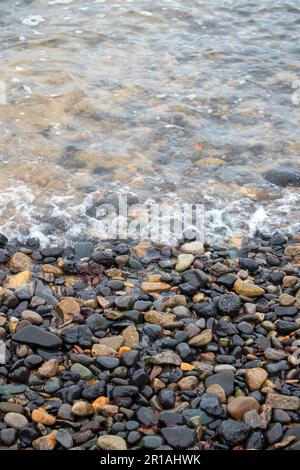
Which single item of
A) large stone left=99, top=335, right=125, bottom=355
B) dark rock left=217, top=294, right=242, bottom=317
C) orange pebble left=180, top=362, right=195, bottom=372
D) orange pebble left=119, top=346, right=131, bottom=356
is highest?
dark rock left=217, top=294, right=242, bottom=317

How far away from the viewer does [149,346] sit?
5398mm

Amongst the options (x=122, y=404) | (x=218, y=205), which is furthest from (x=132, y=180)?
(x=122, y=404)

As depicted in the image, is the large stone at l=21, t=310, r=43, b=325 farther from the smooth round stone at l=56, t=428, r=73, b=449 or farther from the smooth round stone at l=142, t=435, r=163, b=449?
the smooth round stone at l=142, t=435, r=163, b=449

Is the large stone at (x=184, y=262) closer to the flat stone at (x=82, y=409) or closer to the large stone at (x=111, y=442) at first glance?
the flat stone at (x=82, y=409)

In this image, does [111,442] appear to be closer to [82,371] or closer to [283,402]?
[82,371]

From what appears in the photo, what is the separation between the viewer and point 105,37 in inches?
490

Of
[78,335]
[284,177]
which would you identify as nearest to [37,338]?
[78,335]

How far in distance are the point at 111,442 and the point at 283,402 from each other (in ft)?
4.81

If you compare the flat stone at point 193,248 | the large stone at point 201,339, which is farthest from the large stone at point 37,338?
the flat stone at point 193,248

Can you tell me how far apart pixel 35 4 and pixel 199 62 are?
4957 mm

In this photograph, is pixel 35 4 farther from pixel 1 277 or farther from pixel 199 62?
pixel 1 277

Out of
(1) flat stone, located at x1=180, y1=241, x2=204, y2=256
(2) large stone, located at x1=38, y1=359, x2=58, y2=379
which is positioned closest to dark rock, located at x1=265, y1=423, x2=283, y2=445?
(2) large stone, located at x1=38, y1=359, x2=58, y2=379

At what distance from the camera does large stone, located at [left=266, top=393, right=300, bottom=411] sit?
15.4 feet

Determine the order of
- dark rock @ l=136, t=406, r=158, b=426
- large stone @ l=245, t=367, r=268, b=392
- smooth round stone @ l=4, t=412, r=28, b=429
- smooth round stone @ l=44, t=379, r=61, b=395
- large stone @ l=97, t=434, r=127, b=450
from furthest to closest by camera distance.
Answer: large stone @ l=245, t=367, r=268, b=392 → smooth round stone @ l=44, t=379, r=61, b=395 → dark rock @ l=136, t=406, r=158, b=426 → smooth round stone @ l=4, t=412, r=28, b=429 → large stone @ l=97, t=434, r=127, b=450
